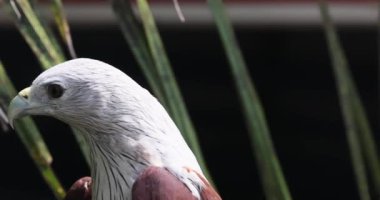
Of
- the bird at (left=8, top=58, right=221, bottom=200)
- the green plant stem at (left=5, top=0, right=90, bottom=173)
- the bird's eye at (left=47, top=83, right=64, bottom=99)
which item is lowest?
the bird at (left=8, top=58, right=221, bottom=200)

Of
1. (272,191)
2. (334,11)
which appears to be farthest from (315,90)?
(272,191)

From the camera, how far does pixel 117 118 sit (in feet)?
7.20

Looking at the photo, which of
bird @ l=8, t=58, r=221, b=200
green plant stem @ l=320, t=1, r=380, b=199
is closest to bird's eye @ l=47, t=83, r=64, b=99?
bird @ l=8, t=58, r=221, b=200

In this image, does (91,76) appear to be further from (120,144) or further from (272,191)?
(272,191)

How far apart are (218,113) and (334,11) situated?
53.2 inches

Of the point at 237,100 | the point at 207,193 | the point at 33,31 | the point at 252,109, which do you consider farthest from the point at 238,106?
the point at 207,193

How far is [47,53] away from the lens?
255cm

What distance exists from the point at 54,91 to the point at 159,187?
0.33 meters

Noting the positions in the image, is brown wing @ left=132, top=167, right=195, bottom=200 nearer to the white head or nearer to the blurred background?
the white head

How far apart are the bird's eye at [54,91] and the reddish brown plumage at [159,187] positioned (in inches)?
10.3

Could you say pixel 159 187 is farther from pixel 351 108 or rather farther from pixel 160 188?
pixel 351 108

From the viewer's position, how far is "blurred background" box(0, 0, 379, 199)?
17.2ft

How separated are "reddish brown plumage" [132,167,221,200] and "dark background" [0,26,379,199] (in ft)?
9.76

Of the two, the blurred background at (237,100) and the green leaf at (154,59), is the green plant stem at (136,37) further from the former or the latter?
the blurred background at (237,100)
